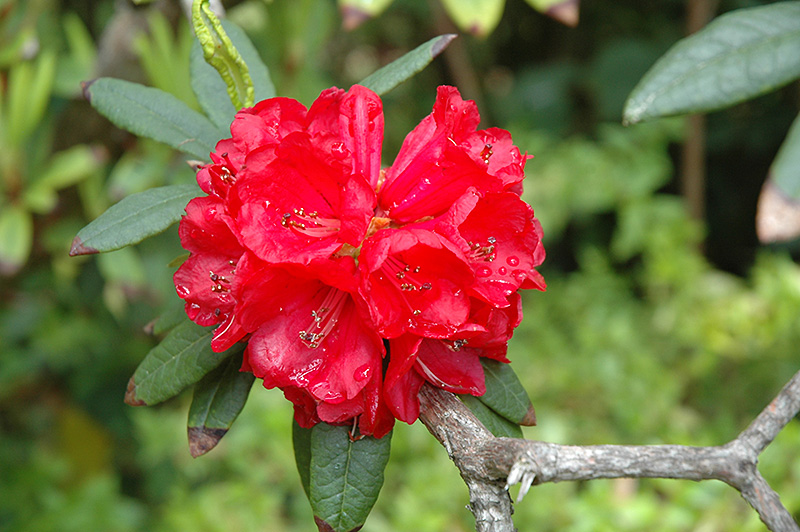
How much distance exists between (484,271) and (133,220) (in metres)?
0.46

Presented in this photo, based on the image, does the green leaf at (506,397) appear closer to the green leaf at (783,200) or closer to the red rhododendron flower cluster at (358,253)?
the red rhododendron flower cluster at (358,253)

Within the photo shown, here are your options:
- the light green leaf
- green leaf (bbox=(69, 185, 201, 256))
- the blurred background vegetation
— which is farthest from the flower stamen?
the light green leaf

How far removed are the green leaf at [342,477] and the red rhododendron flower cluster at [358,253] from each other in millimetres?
32

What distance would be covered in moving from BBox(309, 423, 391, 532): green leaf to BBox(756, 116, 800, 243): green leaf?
642 millimetres

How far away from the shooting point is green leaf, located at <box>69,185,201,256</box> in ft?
2.78

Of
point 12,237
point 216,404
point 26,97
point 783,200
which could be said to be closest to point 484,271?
point 216,404

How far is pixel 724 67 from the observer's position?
1058 millimetres

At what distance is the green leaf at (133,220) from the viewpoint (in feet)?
2.78

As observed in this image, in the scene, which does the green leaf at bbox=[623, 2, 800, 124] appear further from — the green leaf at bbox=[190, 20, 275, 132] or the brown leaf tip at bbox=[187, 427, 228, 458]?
→ the brown leaf tip at bbox=[187, 427, 228, 458]

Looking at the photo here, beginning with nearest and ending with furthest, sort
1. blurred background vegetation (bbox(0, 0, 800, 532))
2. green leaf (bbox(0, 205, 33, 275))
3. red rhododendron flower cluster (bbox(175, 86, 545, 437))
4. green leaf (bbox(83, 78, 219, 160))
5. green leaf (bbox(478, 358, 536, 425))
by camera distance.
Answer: red rhododendron flower cluster (bbox(175, 86, 545, 437)) < green leaf (bbox(478, 358, 536, 425)) < green leaf (bbox(83, 78, 219, 160)) < green leaf (bbox(0, 205, 33, 275)) < blurred background vegetation (bbox(0, 0, 800, 532))

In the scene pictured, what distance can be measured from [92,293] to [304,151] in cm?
176

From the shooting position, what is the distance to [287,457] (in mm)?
2105

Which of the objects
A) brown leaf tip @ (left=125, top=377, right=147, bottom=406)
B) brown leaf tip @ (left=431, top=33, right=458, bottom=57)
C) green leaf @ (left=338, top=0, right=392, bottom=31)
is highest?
brown leaf tip @ (left=431, top=33, right=458, bottom=57)

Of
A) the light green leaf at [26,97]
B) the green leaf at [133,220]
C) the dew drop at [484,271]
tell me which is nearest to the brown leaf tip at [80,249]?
the green leaf at [133,220]
